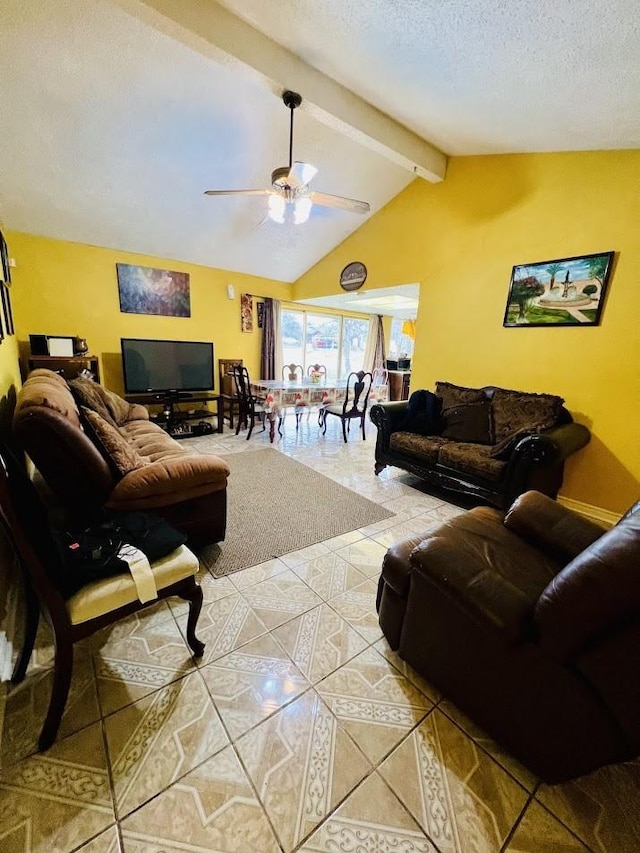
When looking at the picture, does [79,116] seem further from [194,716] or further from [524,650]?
[524,650]

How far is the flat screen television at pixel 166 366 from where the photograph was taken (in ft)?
14.5

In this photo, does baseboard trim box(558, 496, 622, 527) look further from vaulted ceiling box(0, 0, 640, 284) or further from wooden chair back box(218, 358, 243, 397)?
wooden chair back box(218, 358, 243, 397)

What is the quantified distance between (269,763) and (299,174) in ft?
10.3

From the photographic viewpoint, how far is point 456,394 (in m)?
3.46

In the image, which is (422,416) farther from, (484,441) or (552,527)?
(552,527)

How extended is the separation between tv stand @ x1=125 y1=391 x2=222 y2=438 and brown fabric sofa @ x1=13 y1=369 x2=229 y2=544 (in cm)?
226

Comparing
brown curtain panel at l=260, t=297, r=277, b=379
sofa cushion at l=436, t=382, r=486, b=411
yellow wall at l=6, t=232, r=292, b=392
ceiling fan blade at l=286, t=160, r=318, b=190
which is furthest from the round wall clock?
ceiling fan blade at l=286, t=160, r=318, b=190

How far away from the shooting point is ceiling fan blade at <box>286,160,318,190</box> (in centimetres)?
234

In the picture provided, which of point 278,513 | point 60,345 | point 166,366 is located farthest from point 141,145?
point 278,513

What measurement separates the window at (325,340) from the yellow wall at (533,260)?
2.82 meters

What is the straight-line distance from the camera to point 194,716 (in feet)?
3.89

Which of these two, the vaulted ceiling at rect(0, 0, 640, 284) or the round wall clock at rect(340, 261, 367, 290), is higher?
the vaulted ceiling at rect(0, 0, 640, 284)

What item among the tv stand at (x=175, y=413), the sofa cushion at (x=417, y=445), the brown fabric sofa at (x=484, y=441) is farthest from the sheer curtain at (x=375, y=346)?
the sofa cushion at (x=417, y=445)

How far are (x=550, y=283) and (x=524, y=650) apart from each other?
10.2 feet
